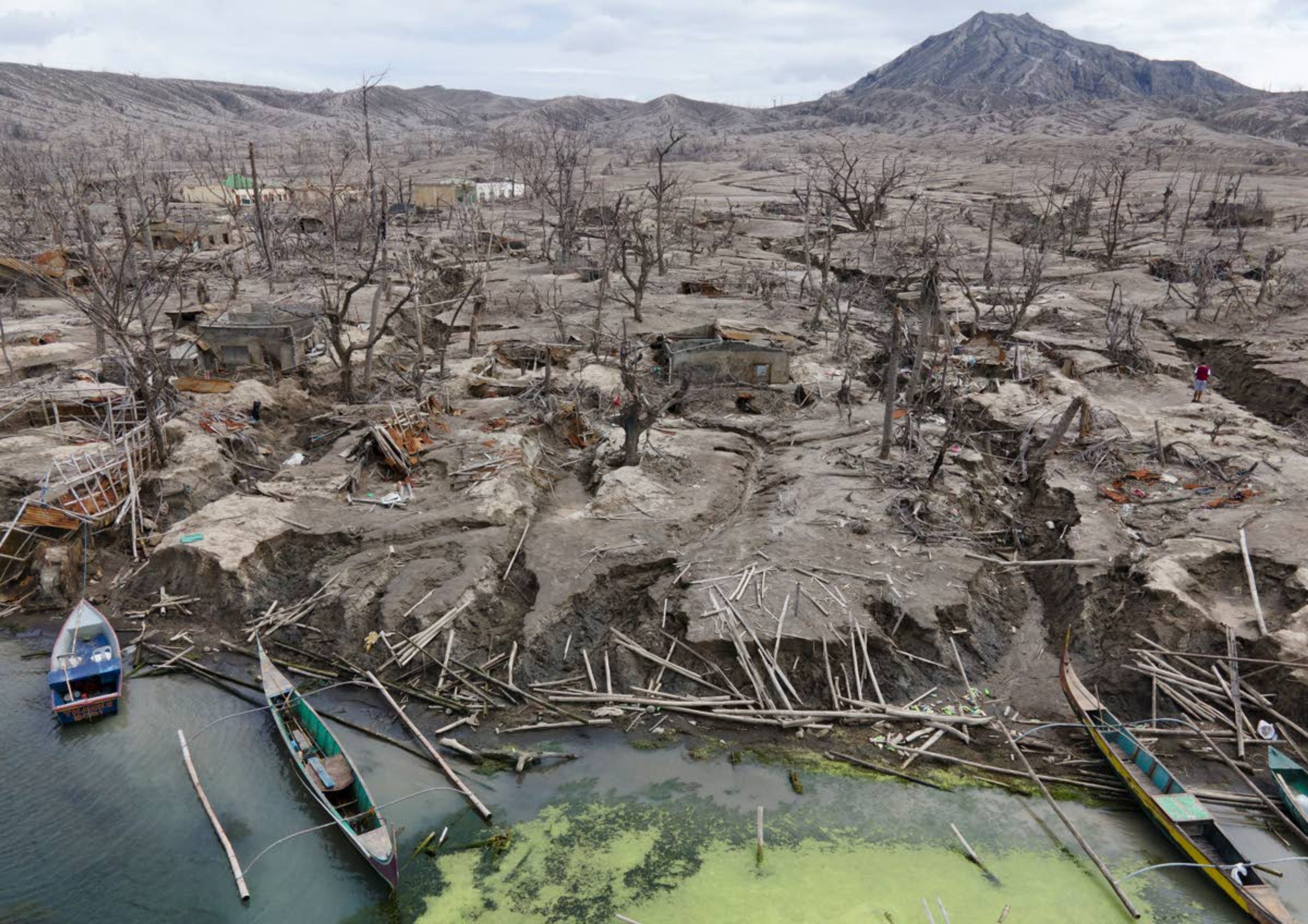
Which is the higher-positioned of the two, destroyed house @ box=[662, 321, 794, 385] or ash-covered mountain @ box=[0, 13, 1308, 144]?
ash-covered mountain @ box=[0, 13, 1308, 144]

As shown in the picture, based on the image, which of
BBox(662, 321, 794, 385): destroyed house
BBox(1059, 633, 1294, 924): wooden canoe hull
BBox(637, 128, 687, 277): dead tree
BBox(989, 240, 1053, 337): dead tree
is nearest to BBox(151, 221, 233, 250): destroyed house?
BBox(637, 128, 687, 277): dead tree

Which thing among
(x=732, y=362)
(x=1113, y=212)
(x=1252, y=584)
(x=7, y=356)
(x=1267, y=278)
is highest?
(x=1113, y=212)

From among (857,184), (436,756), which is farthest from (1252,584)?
(857,184)

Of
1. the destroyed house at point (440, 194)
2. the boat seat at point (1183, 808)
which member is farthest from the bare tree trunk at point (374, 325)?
the destroyed house at point (440, 194)

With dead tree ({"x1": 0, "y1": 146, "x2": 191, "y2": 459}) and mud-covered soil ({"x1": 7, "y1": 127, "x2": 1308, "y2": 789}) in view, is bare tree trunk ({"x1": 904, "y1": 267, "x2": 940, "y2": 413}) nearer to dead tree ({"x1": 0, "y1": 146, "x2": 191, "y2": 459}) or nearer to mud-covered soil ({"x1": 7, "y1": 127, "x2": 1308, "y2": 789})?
mud-covered soil ({"x1": 7, "y1": 127, "x2": 1308, "y2": 789})

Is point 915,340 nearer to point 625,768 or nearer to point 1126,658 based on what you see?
point 1126,658

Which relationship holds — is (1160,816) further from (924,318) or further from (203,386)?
(203,386)

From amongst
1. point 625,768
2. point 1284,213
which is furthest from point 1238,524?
point 1284,213
